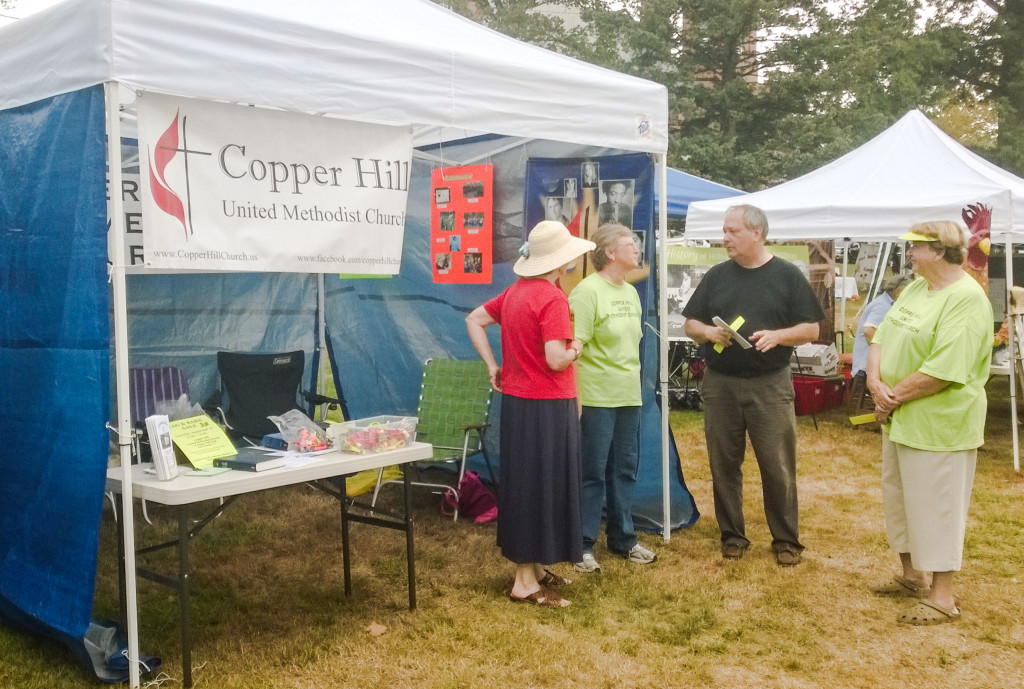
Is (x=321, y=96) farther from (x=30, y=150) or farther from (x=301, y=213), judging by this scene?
(x=30, y=150)

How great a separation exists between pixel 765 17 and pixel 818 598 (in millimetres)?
17469

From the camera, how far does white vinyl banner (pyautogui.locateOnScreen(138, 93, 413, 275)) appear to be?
9.43 feet

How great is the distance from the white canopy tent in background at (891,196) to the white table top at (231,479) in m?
4.58

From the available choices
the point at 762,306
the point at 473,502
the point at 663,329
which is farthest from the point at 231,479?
the point at 762,306

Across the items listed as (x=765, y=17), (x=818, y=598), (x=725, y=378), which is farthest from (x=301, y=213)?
(x=765, y=17)

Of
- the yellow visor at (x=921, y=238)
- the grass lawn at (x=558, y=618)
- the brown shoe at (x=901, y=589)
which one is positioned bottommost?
the grass lawn at (x=558, y=618)

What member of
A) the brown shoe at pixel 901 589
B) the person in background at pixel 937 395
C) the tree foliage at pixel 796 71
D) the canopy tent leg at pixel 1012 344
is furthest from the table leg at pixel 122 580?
the tree foliage at pixel 796 71

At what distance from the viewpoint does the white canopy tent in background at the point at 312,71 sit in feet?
8.79

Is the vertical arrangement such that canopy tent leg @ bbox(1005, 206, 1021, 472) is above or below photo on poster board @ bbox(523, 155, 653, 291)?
below

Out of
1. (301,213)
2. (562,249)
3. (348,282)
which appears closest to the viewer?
(301,213)

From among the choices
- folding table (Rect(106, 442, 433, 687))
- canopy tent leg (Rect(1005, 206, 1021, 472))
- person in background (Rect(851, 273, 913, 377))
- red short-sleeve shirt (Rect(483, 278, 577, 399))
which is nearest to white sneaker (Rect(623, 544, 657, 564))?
red short-sleeve shirt (Rect(483, 278, 577, 399))

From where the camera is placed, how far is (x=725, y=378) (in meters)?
4.21

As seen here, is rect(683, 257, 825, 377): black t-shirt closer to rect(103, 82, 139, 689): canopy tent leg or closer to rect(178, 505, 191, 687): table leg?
rect(178, 505, 191, 687): table leg

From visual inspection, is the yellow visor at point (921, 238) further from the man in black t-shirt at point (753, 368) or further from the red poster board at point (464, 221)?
the red poster board at point (464, 221)
